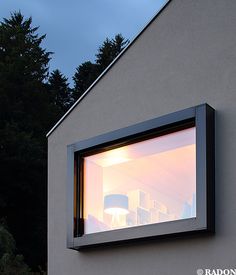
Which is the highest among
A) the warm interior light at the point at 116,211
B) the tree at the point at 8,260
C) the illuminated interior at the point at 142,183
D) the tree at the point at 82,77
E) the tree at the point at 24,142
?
the tree at the point at 82,77

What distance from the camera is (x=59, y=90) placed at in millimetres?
38875

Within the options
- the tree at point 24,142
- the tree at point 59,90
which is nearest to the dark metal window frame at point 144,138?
the tree at point 24,142

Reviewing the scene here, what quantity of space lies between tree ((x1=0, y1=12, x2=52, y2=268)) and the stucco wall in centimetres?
2322

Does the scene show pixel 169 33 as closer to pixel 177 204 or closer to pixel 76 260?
pixel 177 204

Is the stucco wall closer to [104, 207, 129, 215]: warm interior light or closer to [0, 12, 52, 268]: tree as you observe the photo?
[104, 207, 129, 215]: warm interior light

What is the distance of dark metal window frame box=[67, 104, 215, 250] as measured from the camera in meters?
5.75

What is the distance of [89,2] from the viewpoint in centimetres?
10319

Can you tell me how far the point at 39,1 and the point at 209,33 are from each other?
330ft

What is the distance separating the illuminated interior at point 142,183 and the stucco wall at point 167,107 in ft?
0.85

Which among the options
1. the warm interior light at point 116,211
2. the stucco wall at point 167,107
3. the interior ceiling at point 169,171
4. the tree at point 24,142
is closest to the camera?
the stucco wall at point 167,107

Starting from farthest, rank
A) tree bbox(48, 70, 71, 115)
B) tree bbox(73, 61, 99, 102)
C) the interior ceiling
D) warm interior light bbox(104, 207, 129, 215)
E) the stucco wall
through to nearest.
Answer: tree bbox(48, 70, 71, 115) < tree bbox(73, 61, 99, 102) < warm interior light bbox(104, 207, 129, 215) < the interior ceiling < the stucco wall

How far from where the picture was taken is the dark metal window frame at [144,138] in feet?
18.9

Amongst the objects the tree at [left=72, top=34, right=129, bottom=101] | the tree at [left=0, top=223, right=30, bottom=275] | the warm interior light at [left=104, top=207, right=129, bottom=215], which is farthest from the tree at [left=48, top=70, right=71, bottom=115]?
the warm interior light at [left=104, top=207, right=129, bottom=215]

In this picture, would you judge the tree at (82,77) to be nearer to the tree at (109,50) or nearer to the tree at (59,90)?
the tree at (109,50)
